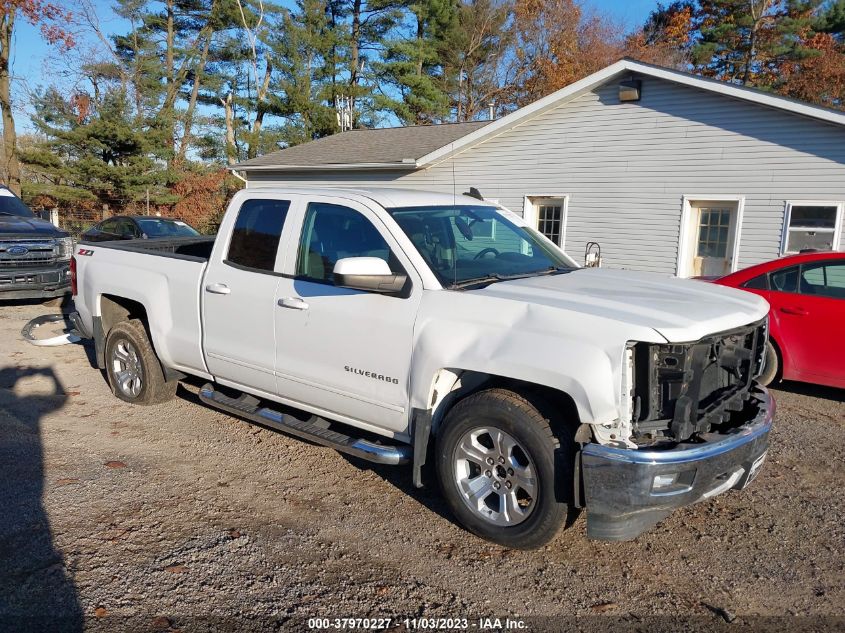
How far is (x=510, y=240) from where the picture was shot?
4793 millimetres

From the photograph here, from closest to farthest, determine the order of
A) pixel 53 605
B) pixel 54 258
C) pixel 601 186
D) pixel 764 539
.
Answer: pixel 53 605, pixel 764 539, pixel 54 258, pixel 601 186

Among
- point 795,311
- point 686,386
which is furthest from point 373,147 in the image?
point 686,386

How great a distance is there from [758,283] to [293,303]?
499cm

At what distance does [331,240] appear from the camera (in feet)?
14.8

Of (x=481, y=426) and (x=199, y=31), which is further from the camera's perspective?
(x=199, y=31)

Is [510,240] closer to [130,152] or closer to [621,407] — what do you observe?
[621,407]

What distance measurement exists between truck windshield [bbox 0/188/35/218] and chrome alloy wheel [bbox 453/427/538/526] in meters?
11.7

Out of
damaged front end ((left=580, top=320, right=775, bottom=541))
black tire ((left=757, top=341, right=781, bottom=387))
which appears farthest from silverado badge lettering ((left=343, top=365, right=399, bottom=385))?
black tire ((left=757, top=341, right=781, bottom=387))

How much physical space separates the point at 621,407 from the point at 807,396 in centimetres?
473

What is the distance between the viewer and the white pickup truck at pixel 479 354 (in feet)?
10.6

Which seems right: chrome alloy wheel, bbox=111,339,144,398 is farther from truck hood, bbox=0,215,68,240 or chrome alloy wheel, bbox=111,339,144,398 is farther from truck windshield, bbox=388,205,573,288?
truck hood, bbox=0,215,68,240

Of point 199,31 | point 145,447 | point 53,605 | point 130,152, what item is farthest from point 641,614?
point 199,31

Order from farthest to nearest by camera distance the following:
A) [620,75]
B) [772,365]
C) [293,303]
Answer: [620,75]
[772,365]
[293,303]

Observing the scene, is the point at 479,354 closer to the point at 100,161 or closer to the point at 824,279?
the point at 824,279
